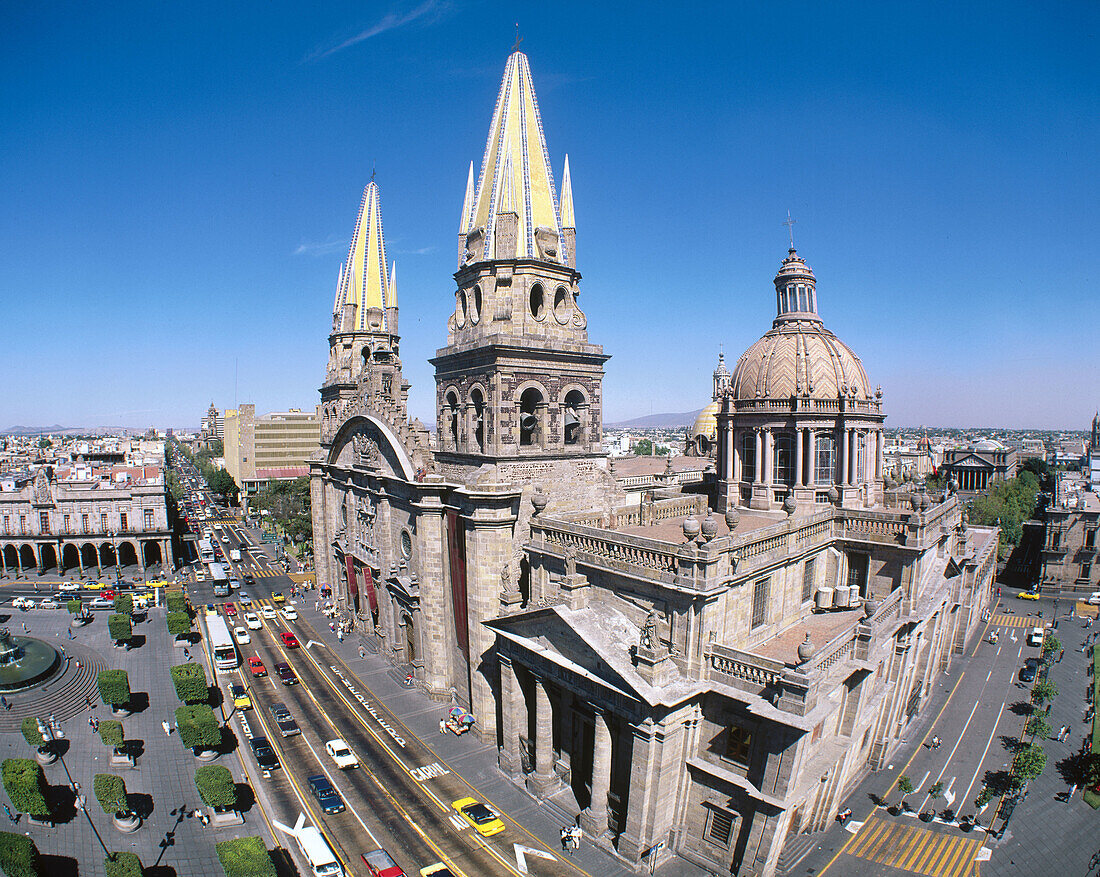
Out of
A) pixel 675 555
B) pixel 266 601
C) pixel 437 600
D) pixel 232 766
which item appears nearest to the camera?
pixel 675 555

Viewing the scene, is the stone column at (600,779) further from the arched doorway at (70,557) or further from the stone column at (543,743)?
the arched doorway at (70,557)

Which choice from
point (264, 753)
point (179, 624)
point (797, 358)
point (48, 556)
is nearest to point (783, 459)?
point (797, 358)

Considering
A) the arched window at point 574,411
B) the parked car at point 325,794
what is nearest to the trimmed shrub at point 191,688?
the parked car at point 325,794

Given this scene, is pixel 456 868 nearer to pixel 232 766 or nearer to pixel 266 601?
pixel 232 766

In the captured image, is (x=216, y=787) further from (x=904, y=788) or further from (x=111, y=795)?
(x=904, y=788)

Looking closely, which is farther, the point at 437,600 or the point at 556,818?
the point at 437,600

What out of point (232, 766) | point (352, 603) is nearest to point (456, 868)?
point (232, 766)

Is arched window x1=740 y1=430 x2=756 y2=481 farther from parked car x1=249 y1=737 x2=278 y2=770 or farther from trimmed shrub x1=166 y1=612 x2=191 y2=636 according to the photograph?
trimmed shrub x1=166 y1=612 x2=191 y2=636
